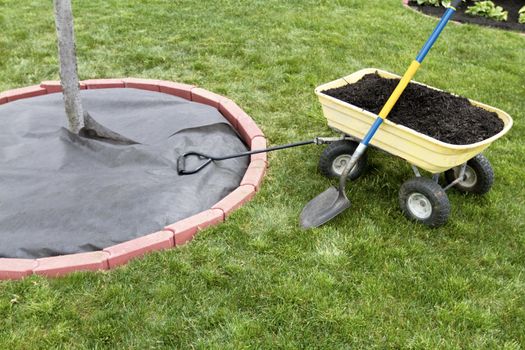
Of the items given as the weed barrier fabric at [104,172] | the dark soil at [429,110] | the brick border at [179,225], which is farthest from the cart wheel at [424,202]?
the weed barrier fabric at [104,172]

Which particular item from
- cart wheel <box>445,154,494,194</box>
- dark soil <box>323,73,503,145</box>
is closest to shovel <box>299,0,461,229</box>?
dark soil <box>323,73,503,145</box>

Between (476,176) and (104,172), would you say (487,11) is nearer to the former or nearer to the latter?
(476,176)

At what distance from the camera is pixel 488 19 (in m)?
7.34

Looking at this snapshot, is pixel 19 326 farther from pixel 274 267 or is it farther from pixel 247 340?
pixel 274 267

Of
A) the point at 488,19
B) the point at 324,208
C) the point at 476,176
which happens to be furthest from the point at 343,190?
the point at 488,19

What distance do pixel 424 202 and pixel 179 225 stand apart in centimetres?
152

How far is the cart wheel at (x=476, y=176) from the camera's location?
342 cm

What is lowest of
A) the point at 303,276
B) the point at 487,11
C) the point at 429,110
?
the point at 303,276

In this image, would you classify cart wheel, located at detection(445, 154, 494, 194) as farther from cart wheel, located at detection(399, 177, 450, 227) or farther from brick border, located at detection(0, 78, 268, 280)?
brick border, located at detection(0, 78, 268, 280)

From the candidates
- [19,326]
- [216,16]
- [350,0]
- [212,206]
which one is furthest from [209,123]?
[350,0]

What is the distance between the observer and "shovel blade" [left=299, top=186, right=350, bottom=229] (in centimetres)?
318

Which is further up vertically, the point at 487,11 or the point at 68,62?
the point at 68,62

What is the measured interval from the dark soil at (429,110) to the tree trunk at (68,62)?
1.79m

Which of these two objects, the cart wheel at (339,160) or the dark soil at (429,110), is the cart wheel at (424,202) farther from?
the cart wheel at (339,160)
